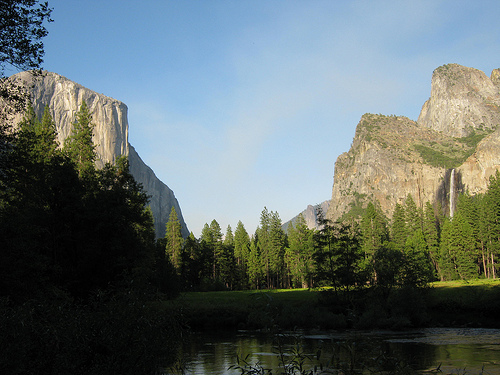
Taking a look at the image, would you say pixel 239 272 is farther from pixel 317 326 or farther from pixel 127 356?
pixel 127 356

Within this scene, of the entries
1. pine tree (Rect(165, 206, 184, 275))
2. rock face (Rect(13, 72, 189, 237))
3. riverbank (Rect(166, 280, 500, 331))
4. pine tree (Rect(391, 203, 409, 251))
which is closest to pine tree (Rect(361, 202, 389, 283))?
pine tree (Rect(391, 203, 409, 251))

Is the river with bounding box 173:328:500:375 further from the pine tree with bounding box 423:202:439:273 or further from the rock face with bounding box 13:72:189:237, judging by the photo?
the rock face with bounding box 13:72:189:237

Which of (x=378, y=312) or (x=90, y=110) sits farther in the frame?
(x=90, y=110)

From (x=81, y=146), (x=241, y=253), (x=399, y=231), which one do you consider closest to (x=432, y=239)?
(x=399, y=231)

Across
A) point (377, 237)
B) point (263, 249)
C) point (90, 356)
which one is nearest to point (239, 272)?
point (263, 249)

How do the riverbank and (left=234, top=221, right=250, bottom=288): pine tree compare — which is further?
(left=234, top=221, right=250, bottom=288): pine tree

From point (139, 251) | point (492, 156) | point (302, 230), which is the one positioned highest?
point (492, 156)

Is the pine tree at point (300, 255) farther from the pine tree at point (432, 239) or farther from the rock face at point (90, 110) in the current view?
the rock face at point (90, 110)

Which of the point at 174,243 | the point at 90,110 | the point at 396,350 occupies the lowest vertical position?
the point at 396,350

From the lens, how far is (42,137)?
38312 millimetres

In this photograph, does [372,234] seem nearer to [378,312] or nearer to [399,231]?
[399,231]

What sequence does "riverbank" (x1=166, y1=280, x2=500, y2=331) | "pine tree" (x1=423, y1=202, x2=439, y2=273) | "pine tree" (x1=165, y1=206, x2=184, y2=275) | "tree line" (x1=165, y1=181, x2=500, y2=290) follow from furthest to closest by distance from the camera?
"pine tree" (x1=423, y1=202, x2=439, y2=273) → "pine tree" (x1=165, y1=206, x2=184, y2=275) → "tree line" (x1=165, y1=181, x2=500, y2=290) → "riverbank" (x1=166, y1=280, x2=500, y2=331)

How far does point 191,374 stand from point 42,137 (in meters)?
31.0

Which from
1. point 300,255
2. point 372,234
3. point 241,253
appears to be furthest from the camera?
point 241,253
